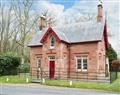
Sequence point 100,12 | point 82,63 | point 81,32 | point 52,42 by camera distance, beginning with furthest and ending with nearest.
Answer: point 81,32
point 100,12
point 52,42
point 82,63

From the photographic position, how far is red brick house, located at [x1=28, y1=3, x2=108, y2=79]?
108 feet

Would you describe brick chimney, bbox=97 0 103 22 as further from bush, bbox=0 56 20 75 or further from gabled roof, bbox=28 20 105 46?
bush, bbox=0 56 20 75

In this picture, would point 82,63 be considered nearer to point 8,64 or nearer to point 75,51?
point 75,51

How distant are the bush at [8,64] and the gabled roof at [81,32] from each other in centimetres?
405

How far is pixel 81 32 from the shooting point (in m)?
35.6

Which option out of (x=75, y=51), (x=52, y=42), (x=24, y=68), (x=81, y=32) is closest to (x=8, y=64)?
(x=24, y=68)

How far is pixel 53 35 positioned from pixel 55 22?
2182 centimetres

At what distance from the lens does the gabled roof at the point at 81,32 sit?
33534 mm

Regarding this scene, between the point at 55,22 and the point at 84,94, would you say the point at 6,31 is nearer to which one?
the point at 55,22

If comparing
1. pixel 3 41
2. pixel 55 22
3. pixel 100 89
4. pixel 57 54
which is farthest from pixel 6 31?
pixel 100 89

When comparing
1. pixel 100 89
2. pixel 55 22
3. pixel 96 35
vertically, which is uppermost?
pixel 55 22

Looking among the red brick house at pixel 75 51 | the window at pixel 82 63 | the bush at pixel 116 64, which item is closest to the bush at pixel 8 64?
the red brick house at pixel 75 51

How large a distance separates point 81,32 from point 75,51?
2921 millimetres

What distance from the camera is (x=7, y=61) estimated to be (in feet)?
127
